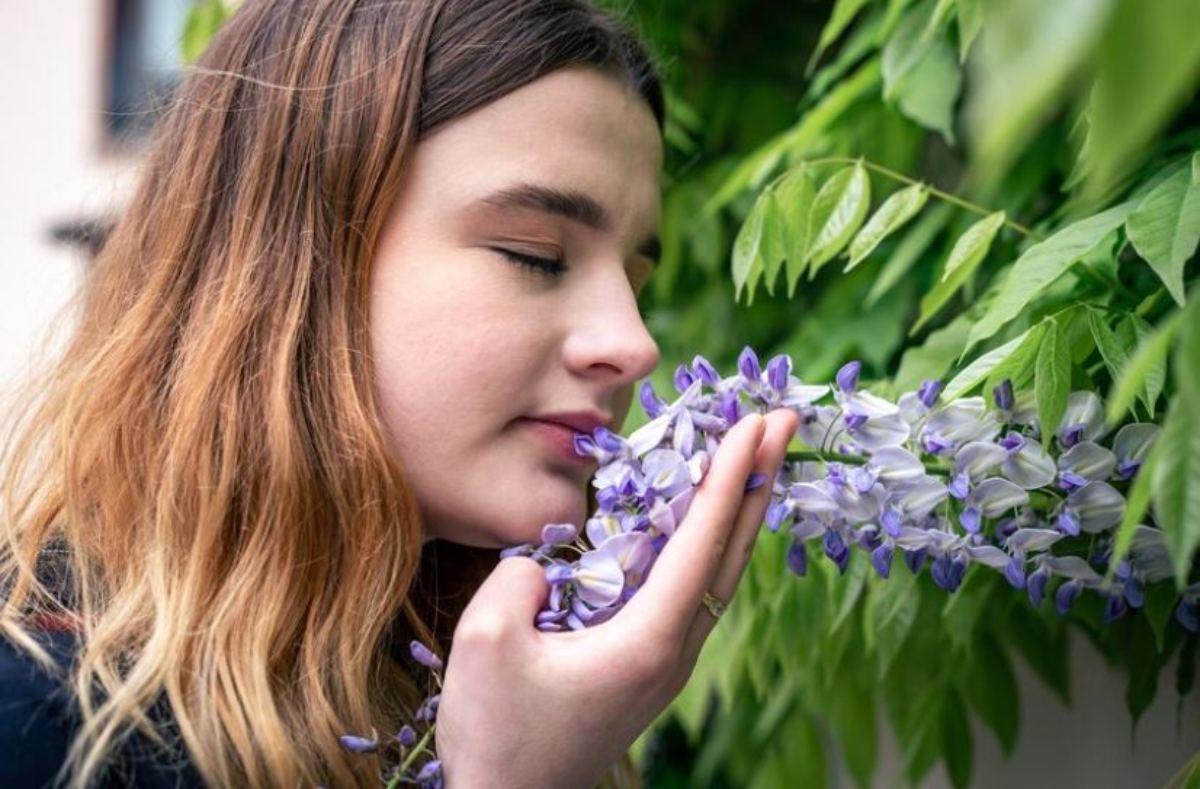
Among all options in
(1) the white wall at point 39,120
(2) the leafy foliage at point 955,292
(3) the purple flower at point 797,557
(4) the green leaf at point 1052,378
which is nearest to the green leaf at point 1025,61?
(2) the leafy foliage at point 955,292

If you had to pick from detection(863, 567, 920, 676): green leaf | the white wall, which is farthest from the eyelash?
the white wall

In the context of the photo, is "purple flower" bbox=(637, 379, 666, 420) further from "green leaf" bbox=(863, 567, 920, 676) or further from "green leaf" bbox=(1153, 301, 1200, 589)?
"green leaf" bbox=(1153, 301, 1200, 589)

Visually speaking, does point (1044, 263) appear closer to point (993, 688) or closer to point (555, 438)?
Result: point (555, 438)

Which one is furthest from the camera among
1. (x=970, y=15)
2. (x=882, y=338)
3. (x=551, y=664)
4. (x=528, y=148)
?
(x=882, y=338)

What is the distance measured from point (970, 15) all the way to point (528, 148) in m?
0.43

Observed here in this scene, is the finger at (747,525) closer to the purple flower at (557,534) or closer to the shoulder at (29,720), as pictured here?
the purple flower at (557,534)

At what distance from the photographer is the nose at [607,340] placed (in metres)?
Answer: 1.33

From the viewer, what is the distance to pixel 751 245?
149cm

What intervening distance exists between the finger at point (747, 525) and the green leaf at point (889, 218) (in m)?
0.30

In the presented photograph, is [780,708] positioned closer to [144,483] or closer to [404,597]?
[404,597]

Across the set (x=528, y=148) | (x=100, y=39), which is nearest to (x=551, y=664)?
(x=528, y=148)

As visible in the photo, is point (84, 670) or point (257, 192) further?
point (257, 192)

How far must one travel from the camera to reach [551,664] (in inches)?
44.0

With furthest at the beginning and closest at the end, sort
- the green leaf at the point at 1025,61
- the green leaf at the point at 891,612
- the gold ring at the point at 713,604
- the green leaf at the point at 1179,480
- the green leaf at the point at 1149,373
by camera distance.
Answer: the green leaf at the point at 891,612, the gold ring at the point at 713,604, the green leaf at the point at 1149,373, the green leaf at the point at 1179,480, the green leaf at the point at 1025,61
